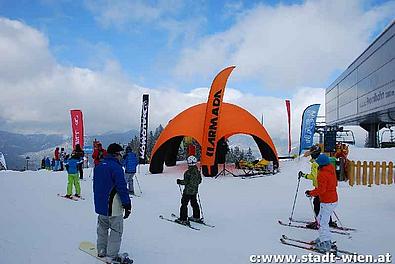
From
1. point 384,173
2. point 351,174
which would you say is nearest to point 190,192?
point 351,174

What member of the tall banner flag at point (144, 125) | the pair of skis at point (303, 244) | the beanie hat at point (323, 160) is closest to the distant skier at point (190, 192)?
the pair of skis at point (303, 244)

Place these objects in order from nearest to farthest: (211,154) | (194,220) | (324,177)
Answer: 1. (324,177)
2. (194,220)
3. (211,154)

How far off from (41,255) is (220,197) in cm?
668

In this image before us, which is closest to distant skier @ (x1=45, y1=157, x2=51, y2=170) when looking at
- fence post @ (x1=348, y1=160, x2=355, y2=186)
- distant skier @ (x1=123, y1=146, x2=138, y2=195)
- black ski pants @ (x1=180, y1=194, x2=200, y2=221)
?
distant skier @ (x1=123, y1=146, x2=138, y2=195)

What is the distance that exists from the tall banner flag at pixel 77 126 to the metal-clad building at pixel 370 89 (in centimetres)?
1985

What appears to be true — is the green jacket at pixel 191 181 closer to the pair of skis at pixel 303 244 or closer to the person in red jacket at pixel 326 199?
the pair of skis at pixel 303 244

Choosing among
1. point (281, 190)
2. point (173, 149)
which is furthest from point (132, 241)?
point (173, 149)

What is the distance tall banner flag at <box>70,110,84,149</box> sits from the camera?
2266 cm

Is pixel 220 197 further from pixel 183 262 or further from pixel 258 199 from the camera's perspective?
pixel 183 262

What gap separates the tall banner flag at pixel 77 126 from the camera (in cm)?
2266

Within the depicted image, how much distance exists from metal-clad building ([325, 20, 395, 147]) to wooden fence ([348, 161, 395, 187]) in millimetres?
11425

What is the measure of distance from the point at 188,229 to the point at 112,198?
2.65 metres

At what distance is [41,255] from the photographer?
5297mm

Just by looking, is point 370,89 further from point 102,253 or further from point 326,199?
point 102,253
